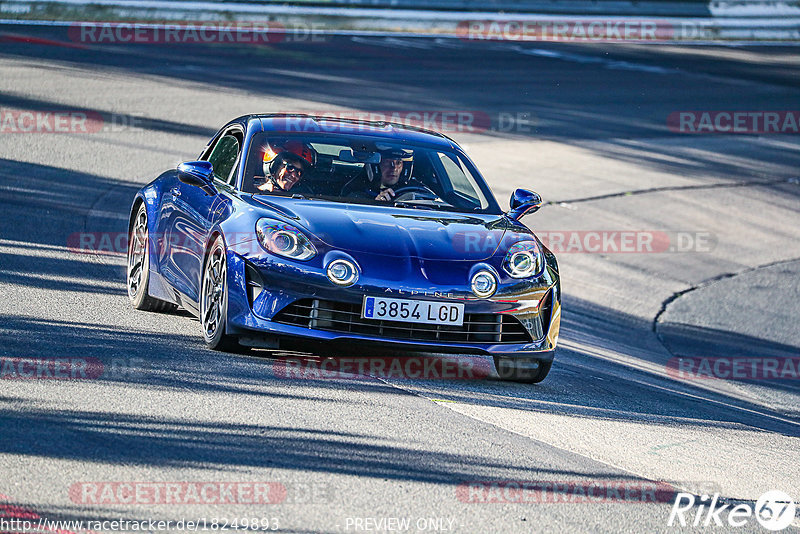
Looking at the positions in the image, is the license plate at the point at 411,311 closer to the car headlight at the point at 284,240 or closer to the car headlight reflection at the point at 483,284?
the car headlight reflection at the point at 483,284

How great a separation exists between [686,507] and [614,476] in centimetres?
46

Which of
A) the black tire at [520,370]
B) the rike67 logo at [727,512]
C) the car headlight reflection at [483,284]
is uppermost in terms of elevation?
the car headlight reflection at [483,284]

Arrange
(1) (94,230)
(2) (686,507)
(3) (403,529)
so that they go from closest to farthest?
(3) (403,529) → (2) (686,507) → (1) (94,230)

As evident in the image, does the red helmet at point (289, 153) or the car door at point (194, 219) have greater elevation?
the red helmet at point (289, 153)

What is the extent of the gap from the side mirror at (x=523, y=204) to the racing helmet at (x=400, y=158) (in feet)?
2.35

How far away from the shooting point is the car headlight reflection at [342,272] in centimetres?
701

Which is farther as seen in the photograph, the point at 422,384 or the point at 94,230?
the point at 94,230

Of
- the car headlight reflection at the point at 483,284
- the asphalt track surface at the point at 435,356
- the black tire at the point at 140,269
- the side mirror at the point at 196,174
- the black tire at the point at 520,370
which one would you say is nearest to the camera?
the asphalt track surface at the point at 435,356

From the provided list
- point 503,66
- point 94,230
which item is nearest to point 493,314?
point 94,230

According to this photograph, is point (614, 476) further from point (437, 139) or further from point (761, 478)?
point (437, 139)

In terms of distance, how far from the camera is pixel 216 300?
738 centimetres

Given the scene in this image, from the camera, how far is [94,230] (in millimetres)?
11664

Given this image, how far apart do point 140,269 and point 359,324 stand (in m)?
2.47

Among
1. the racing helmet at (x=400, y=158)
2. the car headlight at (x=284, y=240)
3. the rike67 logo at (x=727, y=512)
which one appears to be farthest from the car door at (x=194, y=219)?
the rike67 logo at (x=727, y=512)
